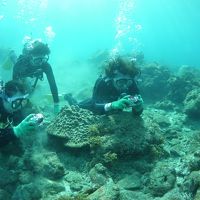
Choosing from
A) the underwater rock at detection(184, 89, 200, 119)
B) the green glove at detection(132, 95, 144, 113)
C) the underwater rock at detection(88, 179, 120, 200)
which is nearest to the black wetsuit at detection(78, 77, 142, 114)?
the green glove at detection(132, 95, 144, 113)

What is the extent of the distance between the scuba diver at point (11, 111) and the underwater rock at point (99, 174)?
1422 mm

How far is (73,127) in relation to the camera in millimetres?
6824

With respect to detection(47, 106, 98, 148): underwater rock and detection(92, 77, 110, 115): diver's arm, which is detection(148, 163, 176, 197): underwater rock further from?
detection(92, 77, 110, 115): diver's arm

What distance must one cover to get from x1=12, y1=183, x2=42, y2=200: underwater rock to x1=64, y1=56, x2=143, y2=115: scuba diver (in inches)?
103

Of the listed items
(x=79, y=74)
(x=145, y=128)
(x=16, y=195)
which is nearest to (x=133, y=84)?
(x=145, y=128)

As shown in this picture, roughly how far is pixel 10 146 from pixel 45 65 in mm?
4371

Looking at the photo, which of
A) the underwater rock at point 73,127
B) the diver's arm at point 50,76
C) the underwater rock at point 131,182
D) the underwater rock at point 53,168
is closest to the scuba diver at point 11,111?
the underwater rock at point 53,168

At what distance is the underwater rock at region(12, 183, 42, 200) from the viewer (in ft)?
16.3

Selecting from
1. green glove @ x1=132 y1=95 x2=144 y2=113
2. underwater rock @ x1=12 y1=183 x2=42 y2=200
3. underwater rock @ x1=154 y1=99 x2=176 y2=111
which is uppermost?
underwater rock @ x1=154 y1=99 x2=176 y2=111

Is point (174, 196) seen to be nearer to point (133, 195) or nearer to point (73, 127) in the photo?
point (133, 195)

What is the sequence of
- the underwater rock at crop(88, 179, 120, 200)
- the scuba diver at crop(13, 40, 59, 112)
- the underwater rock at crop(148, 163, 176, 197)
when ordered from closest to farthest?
the underwater rock at crop(88, 179, 120, 200) < the underwater rock at crop(148, 163, 176, 197) < the scuba diver at crop(13, 40, 59, 112)

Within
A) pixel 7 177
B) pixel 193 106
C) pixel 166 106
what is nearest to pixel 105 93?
pixel 7 177

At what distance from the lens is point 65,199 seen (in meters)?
4.65

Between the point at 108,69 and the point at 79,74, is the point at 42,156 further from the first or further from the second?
the point at 79,74
